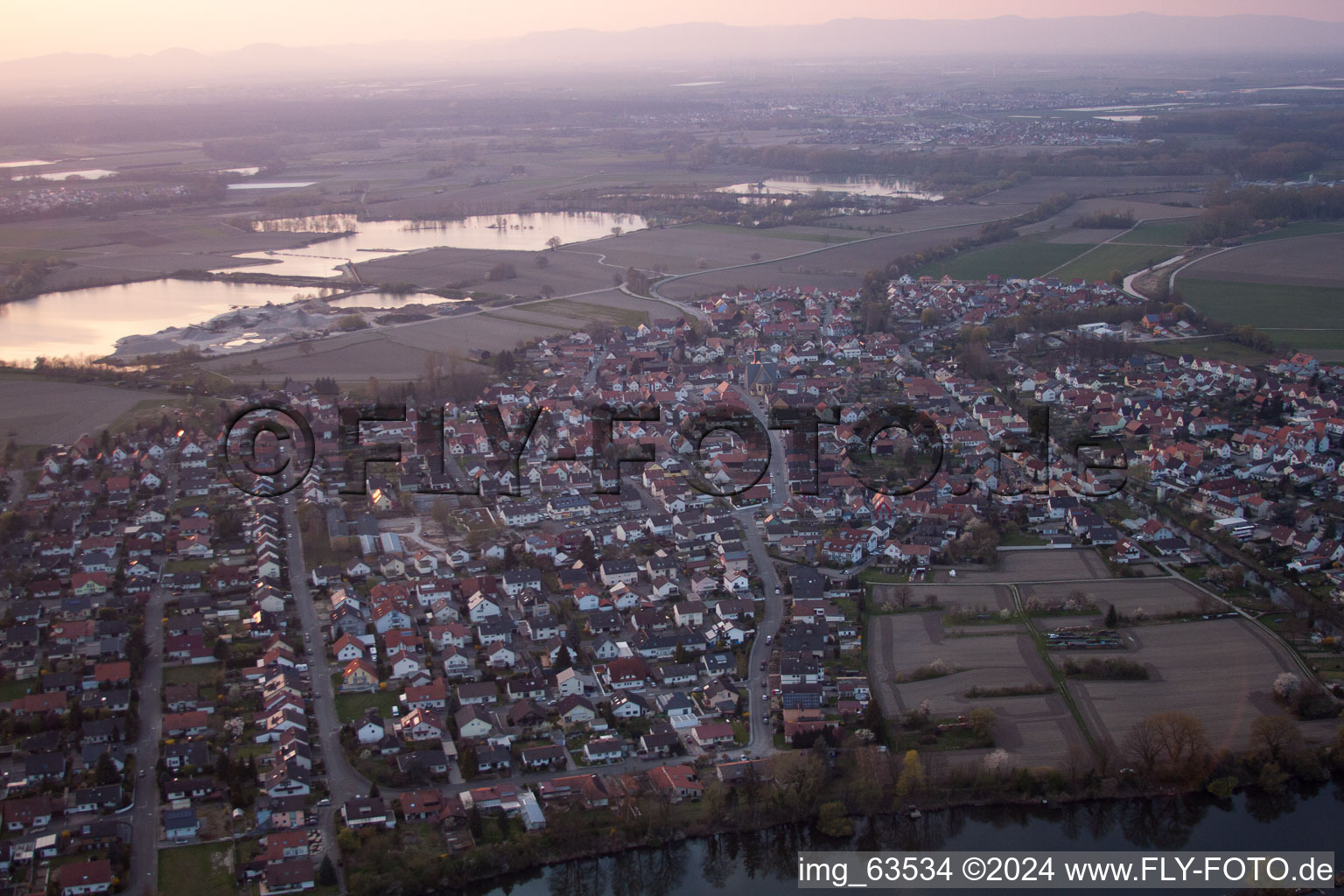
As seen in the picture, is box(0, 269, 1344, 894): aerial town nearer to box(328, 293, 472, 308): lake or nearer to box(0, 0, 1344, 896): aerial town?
box(0, 0, 1344, 896): aerial town

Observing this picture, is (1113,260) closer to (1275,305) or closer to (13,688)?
(1275,305)

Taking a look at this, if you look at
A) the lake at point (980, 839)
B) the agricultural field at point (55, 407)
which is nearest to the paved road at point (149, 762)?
the lake at point (980, 839)

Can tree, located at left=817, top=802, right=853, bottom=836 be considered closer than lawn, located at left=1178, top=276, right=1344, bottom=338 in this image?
Yes

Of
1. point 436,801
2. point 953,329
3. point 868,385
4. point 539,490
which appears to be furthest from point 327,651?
point 953,329

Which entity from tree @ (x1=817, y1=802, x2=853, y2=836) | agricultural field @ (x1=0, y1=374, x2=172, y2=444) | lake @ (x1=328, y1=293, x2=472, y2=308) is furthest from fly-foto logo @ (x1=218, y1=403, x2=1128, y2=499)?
lake @ (x1=328, y1=293, x2=472, y2=308)

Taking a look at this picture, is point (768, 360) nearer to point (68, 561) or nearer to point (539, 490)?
point (539, 490)

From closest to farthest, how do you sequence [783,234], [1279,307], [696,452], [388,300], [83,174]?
[696,452]
[1279,307]
[388,300]
[783,234]
[83,174]

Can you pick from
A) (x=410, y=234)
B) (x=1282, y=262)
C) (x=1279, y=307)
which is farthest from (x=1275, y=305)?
(x=410, y=234)
